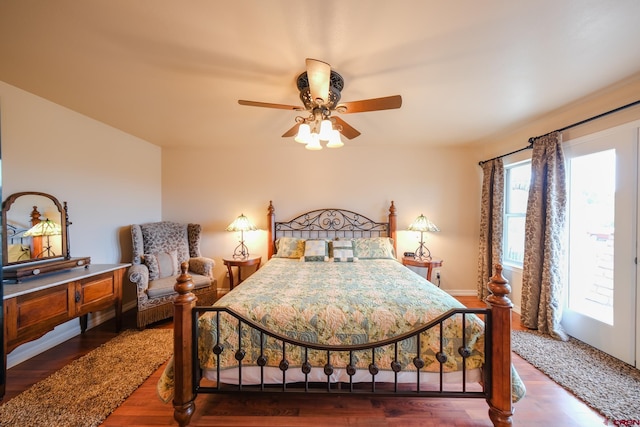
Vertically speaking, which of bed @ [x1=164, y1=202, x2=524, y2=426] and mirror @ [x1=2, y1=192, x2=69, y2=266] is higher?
mirror @ [x1=2, y1=192, x2=69, y2=266]

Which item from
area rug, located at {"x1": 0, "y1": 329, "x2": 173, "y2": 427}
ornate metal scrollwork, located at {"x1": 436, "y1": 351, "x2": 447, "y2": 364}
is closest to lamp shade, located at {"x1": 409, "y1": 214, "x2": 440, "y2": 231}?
ornate metal scrollwork, located at {"x1": 436, "y1": 351, "x2": 447, "y2": 364}

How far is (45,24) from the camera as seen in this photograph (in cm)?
144

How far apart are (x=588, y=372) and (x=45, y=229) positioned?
5070mm

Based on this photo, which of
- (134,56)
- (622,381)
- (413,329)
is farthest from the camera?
(622,381)

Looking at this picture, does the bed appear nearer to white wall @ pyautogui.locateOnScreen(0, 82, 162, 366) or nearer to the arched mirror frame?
the arched mirror frame

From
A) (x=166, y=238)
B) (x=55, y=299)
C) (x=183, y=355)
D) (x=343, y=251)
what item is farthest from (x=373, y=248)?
(x=55, y=299)

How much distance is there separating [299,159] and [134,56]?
2.45m

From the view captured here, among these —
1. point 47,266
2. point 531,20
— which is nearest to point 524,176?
point 531,20

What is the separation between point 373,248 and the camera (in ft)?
11.2

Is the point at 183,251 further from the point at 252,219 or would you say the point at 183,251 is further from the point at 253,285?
the point at 253,285

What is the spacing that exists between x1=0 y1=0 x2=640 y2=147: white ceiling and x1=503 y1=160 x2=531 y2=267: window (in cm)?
106

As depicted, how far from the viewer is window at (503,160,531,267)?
3.27 meters

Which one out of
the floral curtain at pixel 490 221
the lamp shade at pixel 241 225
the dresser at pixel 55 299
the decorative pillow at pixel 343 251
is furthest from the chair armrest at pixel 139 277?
the floral curtain at pixel 490 221

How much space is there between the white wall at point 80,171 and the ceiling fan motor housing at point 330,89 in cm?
266
